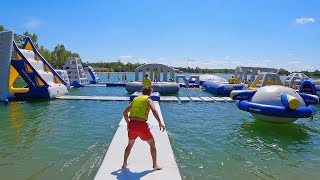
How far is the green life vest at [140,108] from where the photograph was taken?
469cm

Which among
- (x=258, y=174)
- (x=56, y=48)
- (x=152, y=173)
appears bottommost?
(x=258, y=174)

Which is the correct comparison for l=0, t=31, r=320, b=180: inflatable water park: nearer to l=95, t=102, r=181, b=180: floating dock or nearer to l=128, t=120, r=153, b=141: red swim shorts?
l=95, t=102, r=181, b=180: floating dock

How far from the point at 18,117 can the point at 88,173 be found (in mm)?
7439

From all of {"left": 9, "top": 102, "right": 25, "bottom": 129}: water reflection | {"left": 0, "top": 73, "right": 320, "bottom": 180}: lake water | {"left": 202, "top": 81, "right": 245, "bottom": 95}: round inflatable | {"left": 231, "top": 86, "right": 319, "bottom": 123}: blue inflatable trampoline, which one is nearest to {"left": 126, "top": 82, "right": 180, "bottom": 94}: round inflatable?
{"left": 202, "top": 81, "right": 245, "bottom": 95}: round inflatable

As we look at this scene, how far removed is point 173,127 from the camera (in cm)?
989

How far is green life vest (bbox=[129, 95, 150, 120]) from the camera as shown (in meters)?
4.69

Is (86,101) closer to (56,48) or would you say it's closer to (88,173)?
(88,173)

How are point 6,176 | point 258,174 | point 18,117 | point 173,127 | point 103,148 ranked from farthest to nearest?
point 18,117
point 173,127
point 103,148
point 258,174
point 6,176

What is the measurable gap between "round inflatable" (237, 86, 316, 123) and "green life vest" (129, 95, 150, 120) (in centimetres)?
592

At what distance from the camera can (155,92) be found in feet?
63.6

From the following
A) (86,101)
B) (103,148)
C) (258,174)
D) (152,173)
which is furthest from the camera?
(86,101)

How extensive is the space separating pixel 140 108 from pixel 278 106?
6.37 m

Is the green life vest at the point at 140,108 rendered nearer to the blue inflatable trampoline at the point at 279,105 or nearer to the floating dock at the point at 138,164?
the floating dock at the point at 138,164

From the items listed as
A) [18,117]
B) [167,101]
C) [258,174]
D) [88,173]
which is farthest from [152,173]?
[167,101]
